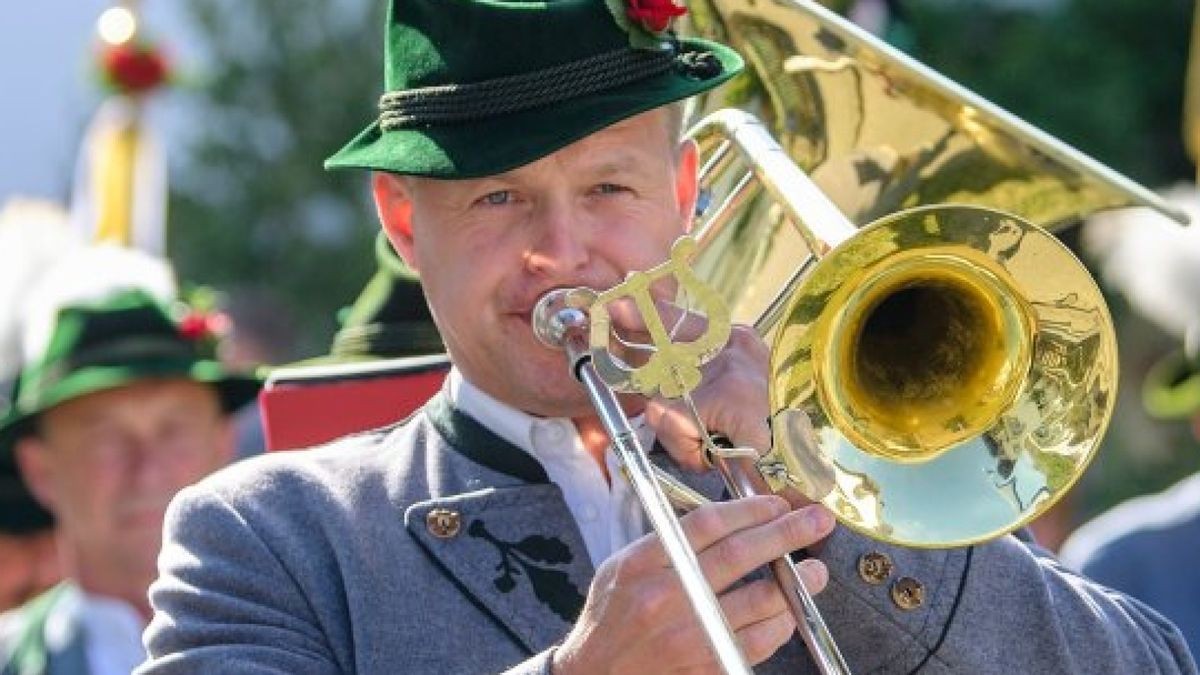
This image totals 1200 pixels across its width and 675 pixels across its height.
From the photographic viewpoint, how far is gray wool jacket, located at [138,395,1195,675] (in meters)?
4.16

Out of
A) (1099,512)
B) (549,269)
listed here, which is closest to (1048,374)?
(549,269)

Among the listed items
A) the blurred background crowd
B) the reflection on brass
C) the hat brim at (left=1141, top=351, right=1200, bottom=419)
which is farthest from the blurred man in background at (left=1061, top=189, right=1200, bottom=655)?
the blurred background crowd

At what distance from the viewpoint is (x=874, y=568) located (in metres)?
4.19

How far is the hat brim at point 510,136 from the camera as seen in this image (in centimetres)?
412

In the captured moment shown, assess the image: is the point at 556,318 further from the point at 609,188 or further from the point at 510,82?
the point at 510,82

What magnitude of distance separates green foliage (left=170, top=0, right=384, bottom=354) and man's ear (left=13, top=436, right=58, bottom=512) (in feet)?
23.0

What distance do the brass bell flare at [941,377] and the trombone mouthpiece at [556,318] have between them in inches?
10.2

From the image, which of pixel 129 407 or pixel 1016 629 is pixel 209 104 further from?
pixel 1016 629

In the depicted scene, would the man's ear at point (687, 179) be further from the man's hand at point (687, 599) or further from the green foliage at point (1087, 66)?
the green foliage at point (1087, 66)

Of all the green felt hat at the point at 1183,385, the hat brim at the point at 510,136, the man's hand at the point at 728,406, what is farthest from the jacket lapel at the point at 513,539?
the green felt hat at the point at 1183,385

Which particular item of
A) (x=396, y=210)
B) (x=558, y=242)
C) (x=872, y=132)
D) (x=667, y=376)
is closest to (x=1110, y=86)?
(x=872, y=132)

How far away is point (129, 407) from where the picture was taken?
679 centimetres

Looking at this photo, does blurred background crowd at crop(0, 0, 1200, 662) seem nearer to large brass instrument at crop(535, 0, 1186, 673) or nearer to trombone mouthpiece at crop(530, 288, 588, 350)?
large brass instrument at crop(535, 0, 1186, 673)

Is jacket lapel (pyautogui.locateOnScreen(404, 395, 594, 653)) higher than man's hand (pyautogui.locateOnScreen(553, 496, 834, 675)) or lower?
lower
